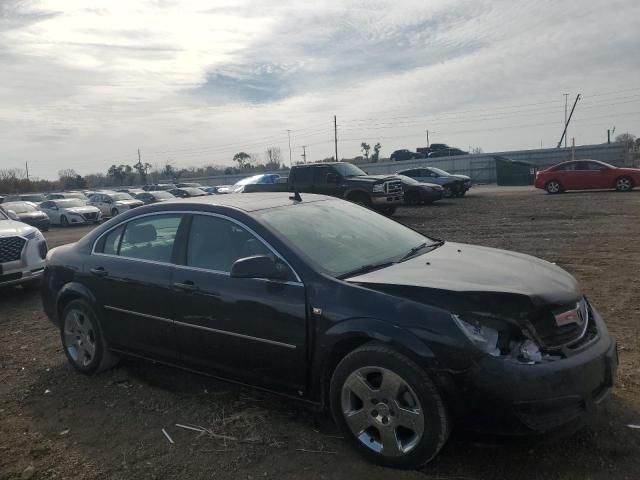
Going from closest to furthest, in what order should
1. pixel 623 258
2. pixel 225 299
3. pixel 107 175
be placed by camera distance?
pixel 225 299 → pixel 623 258 → pixel 107 175

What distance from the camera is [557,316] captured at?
10.3 ft

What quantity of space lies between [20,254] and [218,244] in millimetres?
5452

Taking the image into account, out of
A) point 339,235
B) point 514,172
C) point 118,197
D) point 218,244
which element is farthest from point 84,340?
point 514,172

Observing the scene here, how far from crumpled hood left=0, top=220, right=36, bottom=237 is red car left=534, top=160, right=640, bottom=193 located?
2072 centimetres

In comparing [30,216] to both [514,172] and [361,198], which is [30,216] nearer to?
[361,198]

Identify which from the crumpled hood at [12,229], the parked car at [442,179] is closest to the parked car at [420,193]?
the parked car at [442,179]

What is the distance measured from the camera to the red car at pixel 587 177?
21875mm

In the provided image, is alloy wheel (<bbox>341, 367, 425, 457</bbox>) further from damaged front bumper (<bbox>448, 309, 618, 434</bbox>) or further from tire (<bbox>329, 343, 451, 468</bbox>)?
damaged front bumper (<bbox>448, 309, 618, 434</bbox>)

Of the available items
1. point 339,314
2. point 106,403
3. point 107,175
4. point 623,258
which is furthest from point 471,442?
point 107,175

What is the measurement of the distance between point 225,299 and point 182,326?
0.53 metres

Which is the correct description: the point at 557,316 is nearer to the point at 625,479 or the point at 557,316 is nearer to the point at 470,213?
the point at 625,479

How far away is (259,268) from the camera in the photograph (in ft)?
11.6

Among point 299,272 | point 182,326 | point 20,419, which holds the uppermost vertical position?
point 299,272

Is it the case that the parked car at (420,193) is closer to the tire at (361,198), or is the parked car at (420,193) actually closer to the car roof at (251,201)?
the tire at (361,198)
